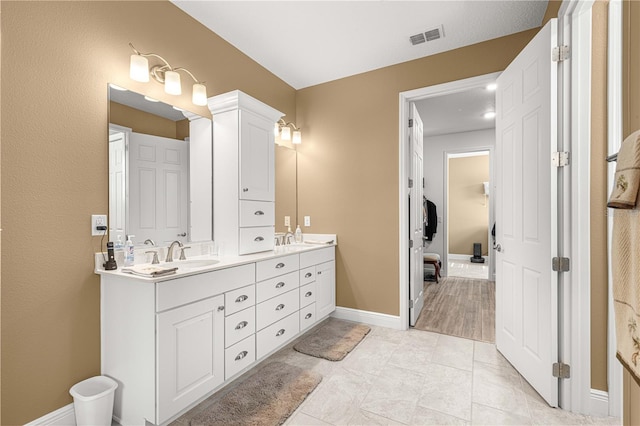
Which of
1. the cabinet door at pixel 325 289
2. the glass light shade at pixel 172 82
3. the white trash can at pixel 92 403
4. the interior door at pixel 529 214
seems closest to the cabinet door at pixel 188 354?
the white trash can at pixel 92 403

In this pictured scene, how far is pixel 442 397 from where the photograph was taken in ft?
6.43

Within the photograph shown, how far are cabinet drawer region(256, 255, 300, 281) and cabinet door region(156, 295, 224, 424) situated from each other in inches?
16.0

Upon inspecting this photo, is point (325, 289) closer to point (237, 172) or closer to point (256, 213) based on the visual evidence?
point (256, 213)

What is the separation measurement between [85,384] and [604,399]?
3.04 meters

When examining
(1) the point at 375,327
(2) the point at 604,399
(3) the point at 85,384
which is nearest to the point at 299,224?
(1) the point at 375,327

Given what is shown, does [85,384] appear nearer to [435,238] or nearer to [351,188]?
[351,188]

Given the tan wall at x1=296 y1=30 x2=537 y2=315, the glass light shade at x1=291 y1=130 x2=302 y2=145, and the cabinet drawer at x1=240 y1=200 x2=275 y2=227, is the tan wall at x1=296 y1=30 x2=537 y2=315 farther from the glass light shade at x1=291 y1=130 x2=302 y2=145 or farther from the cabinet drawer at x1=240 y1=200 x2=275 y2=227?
the cabinet drawer at x1=240 y1=200 x2=275 y2=227

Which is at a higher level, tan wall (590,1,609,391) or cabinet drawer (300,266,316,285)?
tan wall (590,1,609,391)

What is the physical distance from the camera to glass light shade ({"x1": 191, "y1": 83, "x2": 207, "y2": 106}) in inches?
91.7

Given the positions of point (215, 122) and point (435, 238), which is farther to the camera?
point (435, 238)

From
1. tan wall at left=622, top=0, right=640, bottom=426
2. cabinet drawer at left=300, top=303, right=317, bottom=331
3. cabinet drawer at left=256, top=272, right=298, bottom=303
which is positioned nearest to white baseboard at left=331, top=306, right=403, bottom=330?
cabinet drawer at left=300, top=303, right=317, bottom=331

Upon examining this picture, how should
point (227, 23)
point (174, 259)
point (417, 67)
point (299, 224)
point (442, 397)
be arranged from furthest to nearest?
point (299, 224) < point (417, 67) < point (227, 23) < point (174, 259) < point (442, 397)

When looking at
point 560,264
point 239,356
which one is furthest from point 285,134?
point 560,264

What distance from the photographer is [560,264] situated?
71.6 inches
